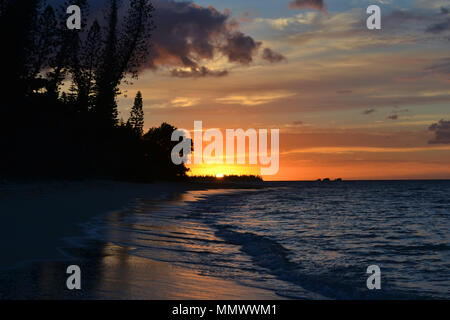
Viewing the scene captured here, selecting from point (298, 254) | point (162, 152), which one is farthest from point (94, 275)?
point (162, 152)

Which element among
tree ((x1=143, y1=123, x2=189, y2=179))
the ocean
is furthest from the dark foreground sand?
tree ((x1=143, y1=123, x2=189, y2=179))

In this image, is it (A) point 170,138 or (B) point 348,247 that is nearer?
(B) point 348,247

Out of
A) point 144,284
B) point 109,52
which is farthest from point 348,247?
point 109,52

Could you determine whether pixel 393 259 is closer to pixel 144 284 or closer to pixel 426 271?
pixel 426 271

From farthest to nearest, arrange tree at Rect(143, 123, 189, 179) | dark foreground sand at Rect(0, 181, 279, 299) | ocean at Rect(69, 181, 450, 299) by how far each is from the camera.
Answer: tree at Rect(143, 123, 189, 179) < ocean at Rect(69, 181, 450, 299) < dark foreground sand at Rect(0, 181, 279, 299)

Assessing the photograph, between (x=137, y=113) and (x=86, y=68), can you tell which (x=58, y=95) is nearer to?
(x=86, y=68)

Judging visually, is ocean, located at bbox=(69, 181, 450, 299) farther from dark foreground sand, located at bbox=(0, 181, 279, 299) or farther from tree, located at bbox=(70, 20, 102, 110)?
tree, located at bbox=(70, 20, 102, 110)

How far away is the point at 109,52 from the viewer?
1934 inches

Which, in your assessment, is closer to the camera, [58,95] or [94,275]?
[94,275]

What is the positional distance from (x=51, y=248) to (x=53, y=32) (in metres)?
42.8

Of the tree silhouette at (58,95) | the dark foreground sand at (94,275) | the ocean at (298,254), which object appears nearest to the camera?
the dark foreground sand at (94,275)

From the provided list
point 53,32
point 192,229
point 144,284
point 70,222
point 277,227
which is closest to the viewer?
point 144,284

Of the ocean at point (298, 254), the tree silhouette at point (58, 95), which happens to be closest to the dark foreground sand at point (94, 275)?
the ocean at point (298, 254)

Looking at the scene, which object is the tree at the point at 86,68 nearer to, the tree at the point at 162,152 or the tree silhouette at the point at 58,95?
the tree silhouette at the point at 58,95
